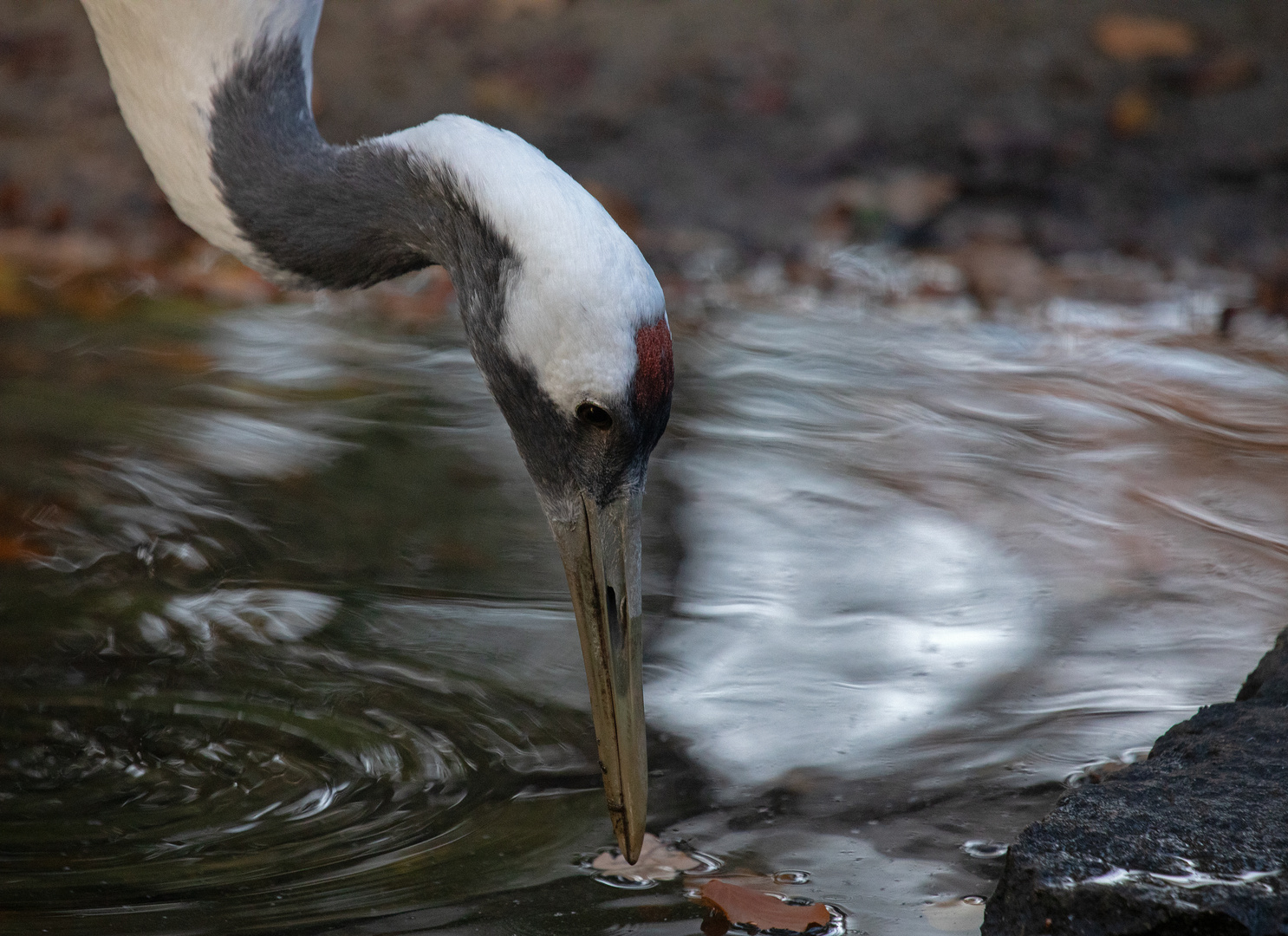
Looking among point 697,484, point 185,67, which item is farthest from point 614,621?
point 697,484

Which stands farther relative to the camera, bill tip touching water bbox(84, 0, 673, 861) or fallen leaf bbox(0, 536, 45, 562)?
fallen leaf bbox(0, 536, 45, 562)

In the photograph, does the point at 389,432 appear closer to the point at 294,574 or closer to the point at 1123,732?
the point at 294,574

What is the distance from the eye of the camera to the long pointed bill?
2.35 m

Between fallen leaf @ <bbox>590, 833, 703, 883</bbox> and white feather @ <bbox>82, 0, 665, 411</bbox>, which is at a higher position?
white feather @ <bbox>82, 0, 665, 411</bbox>

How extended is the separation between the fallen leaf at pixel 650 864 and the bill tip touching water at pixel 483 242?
3 centimetres

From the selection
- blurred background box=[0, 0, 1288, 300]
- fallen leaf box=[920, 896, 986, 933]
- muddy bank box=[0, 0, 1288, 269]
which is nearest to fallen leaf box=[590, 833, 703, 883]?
fallen leaf box=[920, 896, 986, 933]

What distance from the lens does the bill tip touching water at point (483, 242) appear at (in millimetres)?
2180

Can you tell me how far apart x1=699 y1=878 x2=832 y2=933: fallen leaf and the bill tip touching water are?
0.51 ft

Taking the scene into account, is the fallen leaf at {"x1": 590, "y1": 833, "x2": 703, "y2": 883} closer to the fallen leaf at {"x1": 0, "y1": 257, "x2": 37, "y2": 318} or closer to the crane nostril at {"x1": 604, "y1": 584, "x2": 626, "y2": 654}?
the crane nostril at {"x1": 604, "y1": 584, "x2": 626, "y2": 654}

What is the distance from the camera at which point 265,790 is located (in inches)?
95.3

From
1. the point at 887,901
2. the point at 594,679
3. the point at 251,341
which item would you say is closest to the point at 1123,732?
the point at 887,901

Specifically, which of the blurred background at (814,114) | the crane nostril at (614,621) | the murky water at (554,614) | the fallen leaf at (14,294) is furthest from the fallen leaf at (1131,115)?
the crane nostril at (614,621)

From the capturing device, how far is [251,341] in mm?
4961

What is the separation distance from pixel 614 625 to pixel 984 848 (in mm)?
677
